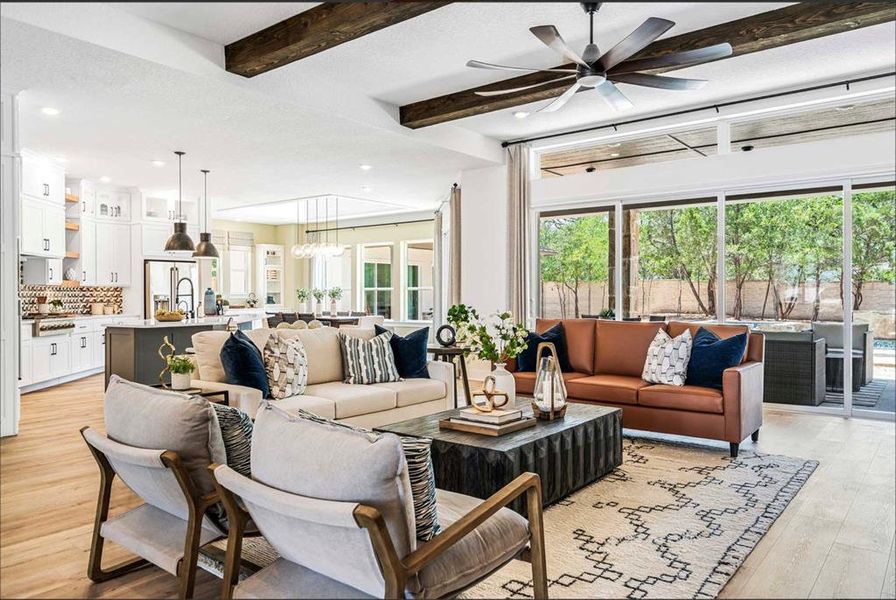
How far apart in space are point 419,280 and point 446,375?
6373mm

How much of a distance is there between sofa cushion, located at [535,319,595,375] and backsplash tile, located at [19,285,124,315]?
20.6 feet

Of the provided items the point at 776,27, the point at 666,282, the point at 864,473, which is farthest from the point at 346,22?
the point at 666,282

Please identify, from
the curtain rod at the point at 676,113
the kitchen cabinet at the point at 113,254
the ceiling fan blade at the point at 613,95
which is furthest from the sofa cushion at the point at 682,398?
the kitchen cabinet at the point at 113,254

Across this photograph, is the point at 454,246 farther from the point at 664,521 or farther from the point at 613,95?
the point at 664,521

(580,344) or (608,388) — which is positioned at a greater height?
(580,344)

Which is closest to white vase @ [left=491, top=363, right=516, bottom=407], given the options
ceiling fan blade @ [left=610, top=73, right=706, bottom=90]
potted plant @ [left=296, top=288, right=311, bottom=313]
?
ceiling fan blade @ [left=610, top=73, right=706, bottom=90]

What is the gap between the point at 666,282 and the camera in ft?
21.2

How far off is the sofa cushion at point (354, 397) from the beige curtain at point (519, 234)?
9.34 feet

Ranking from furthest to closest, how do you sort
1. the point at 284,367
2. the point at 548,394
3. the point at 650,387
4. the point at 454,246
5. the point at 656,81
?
the point at 454,246
the point at 650,387
the point at 284,367
the point at 656,81
the point at 548,394

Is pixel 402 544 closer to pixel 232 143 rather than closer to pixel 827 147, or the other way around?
pixel 827 147

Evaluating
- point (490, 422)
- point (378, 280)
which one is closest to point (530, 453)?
point (490, 422)

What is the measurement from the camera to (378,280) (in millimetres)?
11742

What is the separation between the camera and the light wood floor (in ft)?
2.81

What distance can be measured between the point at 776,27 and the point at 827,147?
2083 millimetres
